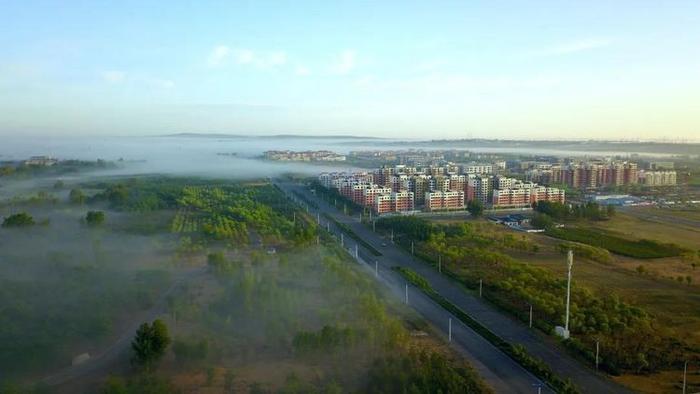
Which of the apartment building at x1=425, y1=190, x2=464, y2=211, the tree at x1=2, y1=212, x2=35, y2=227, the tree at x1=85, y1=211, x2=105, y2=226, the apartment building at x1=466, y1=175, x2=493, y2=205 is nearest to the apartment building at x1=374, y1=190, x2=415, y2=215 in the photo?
the apartment building at x1=425, y1=190, x2=464, y2=211

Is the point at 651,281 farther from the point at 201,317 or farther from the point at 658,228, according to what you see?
the point at 201,317

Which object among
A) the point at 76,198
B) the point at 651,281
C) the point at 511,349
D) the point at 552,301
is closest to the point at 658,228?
the point at 651,281

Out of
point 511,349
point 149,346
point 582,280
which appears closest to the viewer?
point 149,346

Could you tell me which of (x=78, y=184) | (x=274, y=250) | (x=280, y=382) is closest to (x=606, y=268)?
(x=274, y=250)

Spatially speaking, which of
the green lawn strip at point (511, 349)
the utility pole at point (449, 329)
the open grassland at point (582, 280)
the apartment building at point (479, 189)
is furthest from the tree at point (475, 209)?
the utility pole at point (449, 329)

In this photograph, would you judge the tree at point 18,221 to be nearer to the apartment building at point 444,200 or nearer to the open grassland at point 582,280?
the open grassland at point 582,280

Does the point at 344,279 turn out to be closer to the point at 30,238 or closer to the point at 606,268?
the point at 606,268
